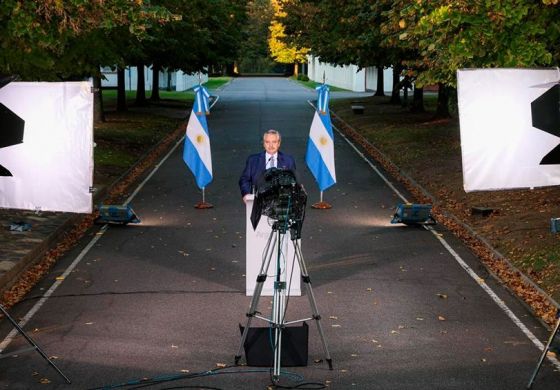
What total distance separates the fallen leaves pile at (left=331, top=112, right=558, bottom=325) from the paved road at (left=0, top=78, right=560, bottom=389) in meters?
0.25

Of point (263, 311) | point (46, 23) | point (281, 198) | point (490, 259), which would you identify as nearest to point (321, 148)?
point (46, 23)

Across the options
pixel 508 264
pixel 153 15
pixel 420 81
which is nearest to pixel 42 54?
pixel 153 15

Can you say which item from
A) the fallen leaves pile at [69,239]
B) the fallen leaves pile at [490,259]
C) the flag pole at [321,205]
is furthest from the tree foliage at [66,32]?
the fallen leaves pile at [490,259]

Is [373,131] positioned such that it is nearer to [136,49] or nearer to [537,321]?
[136,49]

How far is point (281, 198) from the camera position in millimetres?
9992

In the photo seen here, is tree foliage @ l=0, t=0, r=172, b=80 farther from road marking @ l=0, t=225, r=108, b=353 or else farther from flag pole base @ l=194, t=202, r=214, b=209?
flag pole base @ l=194, t=202, r=214, b=209

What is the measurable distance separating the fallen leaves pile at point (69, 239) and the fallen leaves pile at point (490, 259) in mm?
6426

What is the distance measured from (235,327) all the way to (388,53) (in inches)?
1135

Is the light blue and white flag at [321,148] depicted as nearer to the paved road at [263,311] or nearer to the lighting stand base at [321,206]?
the lighting stand base at [321,206]

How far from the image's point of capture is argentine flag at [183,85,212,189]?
2323 centimetres

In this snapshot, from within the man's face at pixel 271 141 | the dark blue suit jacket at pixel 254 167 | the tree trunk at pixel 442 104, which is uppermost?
the man's face at pixel 271 141

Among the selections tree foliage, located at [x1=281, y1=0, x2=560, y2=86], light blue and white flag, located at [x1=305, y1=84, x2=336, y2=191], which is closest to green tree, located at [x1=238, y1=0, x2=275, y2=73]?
light blue and white flag, located at [x1=305, y1=84, x2=336, y2=191]

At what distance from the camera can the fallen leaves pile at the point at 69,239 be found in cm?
1463

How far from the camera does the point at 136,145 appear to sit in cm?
3669
